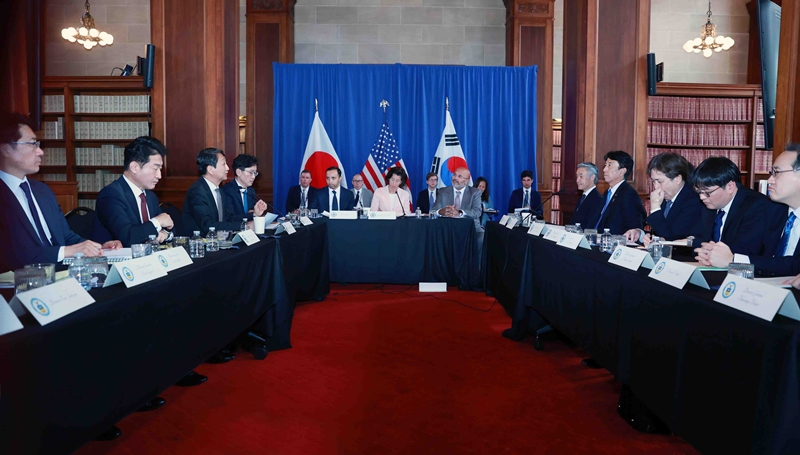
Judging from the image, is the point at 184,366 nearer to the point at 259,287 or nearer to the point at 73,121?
the point at 259,287

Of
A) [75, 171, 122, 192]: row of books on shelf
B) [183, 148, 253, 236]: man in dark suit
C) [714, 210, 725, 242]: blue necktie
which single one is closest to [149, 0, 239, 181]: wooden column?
[183, 148, 253, 236]: man in dark suit

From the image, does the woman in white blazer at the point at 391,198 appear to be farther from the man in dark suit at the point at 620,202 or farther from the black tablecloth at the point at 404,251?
the man in dark suit at the point at 620,202

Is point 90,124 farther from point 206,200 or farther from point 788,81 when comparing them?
point 788,81

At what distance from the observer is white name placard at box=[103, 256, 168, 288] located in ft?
5.08

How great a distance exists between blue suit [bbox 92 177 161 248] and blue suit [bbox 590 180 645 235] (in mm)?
2836

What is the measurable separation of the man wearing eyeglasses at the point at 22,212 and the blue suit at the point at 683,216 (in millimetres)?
2911

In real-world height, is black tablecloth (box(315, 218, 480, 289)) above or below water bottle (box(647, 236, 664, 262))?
below

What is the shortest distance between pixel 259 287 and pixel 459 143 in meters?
4.73

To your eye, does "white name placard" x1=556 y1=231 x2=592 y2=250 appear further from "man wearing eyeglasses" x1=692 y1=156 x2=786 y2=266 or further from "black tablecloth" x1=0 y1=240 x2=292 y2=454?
"black tablecloth" x1=0 y1=240 x2=292 y2=454

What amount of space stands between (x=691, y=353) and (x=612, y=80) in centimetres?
385

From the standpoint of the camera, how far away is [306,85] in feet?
22.6

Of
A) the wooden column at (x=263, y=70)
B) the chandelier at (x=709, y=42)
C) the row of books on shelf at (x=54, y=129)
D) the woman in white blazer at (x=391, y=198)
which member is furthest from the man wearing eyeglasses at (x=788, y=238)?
the row of books on shelf at (x=54, y=129)

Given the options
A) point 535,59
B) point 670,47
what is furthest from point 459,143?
point 670,47

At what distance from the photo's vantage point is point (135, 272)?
1619mm
